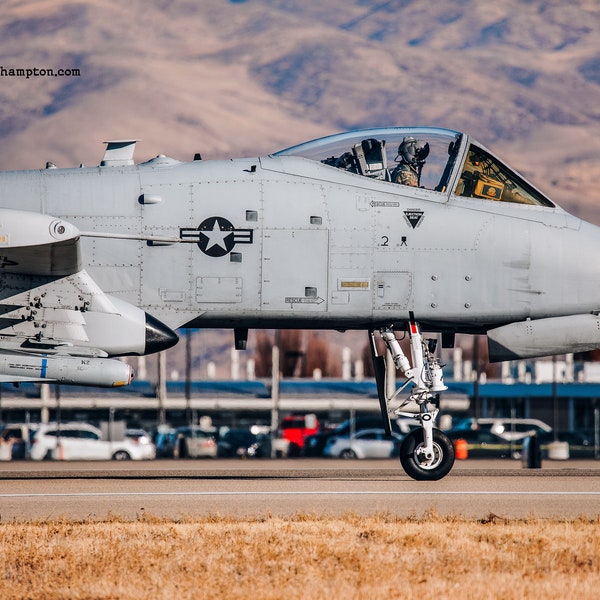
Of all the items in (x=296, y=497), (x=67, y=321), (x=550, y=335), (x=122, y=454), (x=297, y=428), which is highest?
(x=67, y=321)

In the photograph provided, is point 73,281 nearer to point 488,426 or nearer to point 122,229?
point 122,229

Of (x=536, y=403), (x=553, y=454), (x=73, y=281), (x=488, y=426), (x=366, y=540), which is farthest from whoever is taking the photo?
(x=536, y=403)

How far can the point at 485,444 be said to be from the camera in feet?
177

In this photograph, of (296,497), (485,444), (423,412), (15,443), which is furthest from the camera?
(15,443)

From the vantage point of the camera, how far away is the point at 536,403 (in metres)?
114

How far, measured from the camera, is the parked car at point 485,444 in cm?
5147

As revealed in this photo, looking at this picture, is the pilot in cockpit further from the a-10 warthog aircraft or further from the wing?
the wing

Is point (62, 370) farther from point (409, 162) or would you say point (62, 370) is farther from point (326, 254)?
point (409, 162)

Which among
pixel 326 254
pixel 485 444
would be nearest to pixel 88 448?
pixel 485 444

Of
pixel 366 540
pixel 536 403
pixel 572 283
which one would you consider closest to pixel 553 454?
pixel 572 283

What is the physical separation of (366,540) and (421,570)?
139 centimetres

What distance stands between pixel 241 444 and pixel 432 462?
44837 mm

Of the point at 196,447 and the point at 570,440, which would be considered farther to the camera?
the point at 570,440

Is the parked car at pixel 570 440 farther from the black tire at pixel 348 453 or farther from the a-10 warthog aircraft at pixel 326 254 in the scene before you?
the a-10 warthog aircraft at pixel 326 254
